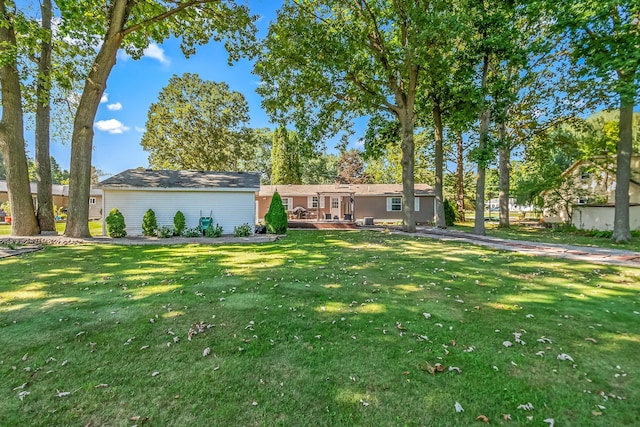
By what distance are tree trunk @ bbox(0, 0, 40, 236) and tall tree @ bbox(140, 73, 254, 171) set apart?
1299 centimetres

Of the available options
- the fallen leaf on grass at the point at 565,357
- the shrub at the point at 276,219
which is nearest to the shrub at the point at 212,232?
the shrub at the point at 276,219

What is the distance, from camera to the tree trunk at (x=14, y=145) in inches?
424

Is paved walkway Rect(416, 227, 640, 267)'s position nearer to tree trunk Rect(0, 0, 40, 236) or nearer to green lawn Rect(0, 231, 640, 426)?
green lawn Rect(0, 231, 640, 426)

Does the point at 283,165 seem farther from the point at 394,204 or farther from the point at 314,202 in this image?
the point at 394,204

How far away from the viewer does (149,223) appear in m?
13.4

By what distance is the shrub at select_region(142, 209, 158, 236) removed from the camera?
13.4 meters

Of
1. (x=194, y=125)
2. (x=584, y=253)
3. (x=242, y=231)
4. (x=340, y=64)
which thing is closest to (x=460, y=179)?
(x=340, y=64)

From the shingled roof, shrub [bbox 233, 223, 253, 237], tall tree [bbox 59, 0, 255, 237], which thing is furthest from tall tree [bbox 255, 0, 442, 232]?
shrub [bbox 233, 223, 253, 237]

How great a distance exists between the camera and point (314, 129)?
16062 mm

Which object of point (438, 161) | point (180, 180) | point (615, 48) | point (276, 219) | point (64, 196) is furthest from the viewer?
point (64, 196)

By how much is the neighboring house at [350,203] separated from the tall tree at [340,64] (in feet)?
29.3

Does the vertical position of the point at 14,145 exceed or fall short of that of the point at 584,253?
it exceeds it

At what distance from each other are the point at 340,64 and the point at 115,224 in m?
11.6

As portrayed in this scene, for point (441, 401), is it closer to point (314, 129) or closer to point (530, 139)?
point (314, 129)
